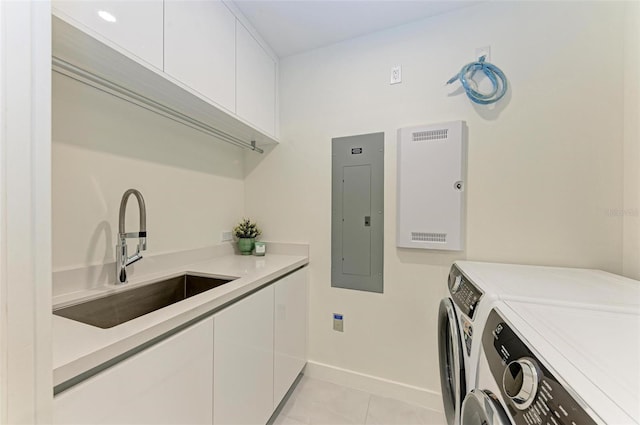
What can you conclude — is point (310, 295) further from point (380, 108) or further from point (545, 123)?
point (545, 123)

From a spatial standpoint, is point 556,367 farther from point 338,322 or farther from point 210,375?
point 338,322

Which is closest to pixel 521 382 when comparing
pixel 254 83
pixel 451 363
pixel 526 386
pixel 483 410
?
pixel 526 386

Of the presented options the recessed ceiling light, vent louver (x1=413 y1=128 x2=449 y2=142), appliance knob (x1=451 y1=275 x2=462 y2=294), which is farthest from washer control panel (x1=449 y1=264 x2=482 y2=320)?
the recessed ceiling light

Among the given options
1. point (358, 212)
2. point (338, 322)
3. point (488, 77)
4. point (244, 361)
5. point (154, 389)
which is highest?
point (488, 77)

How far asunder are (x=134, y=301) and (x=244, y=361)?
609mm

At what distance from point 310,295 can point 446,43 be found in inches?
77.6

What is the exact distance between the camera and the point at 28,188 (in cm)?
43

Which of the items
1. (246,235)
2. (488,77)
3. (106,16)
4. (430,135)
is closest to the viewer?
(106,16)

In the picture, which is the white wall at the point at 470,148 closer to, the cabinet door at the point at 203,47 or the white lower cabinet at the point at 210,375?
the white lower cabinet at the point at 210,375

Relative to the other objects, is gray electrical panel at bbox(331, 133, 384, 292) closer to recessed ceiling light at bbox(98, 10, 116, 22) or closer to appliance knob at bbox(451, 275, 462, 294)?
appliance knob at bbox(451, 275, 462, 294)

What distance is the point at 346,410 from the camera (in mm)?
1537

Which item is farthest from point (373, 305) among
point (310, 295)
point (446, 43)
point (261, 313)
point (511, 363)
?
point (446, 43)

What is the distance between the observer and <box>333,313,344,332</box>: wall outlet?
5.90 ft

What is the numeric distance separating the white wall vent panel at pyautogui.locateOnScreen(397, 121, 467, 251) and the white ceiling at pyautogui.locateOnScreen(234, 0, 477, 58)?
72cm
